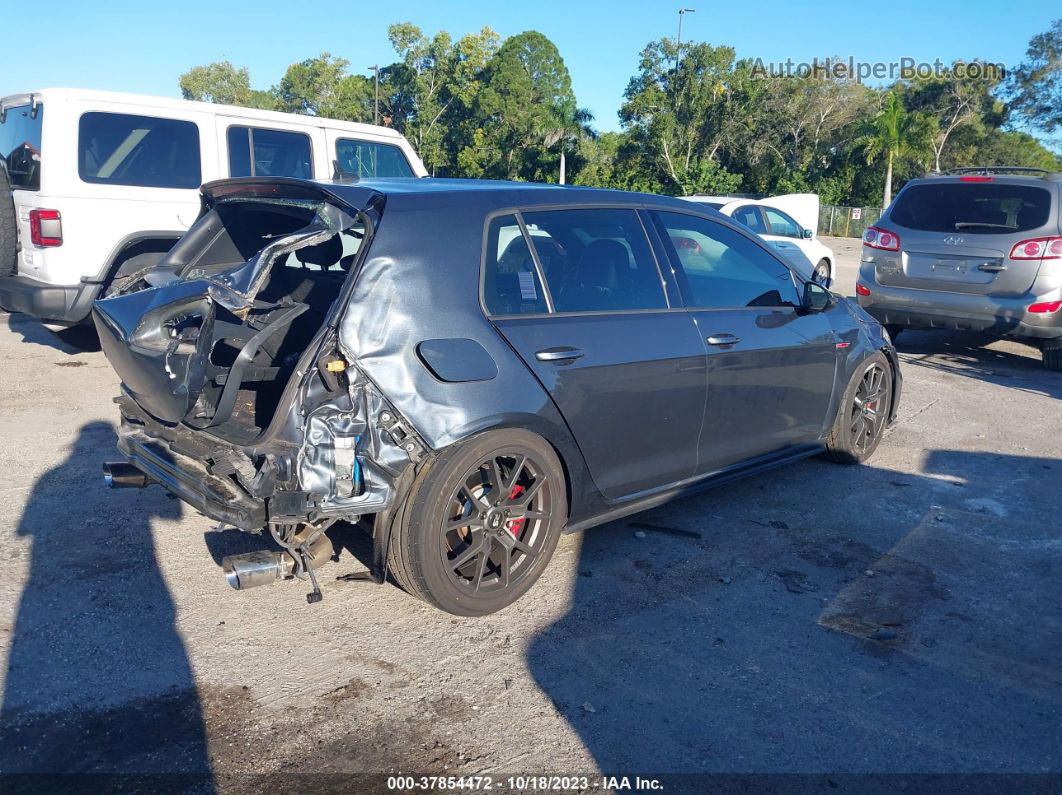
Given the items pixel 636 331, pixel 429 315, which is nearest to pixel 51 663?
pixel 429 315

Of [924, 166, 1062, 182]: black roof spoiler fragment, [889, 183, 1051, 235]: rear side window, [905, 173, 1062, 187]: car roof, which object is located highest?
[924, 166, 1062, 182]: black roof spoiler fragment

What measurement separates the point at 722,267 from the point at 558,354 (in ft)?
5.04

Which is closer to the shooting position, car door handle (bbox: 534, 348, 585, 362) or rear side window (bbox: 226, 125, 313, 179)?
car door handle (bbox: 534, 348, 585, 362)

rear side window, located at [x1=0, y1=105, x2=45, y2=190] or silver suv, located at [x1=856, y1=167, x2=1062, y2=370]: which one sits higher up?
rear side window, located at [x1=0, y1=105, x2=45, y2=190]

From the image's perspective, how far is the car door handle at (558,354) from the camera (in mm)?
3676

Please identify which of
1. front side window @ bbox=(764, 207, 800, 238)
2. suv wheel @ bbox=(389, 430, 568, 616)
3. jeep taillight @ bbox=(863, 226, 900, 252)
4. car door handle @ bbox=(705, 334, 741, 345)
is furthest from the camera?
front side window @ bbox=(764, 207, 800, 238)

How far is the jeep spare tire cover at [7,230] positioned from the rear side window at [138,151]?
612 millimetres

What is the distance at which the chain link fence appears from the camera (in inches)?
1720

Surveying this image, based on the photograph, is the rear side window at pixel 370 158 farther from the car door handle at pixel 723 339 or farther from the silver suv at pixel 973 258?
the car door handle at pixel 723 339

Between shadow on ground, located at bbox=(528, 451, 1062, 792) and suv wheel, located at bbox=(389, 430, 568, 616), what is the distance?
0.33 metres

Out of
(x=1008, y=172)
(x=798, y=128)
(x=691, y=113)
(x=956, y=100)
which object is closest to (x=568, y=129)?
(x=691, y=113)

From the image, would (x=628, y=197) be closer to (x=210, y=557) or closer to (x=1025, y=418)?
(x=210, y=557)

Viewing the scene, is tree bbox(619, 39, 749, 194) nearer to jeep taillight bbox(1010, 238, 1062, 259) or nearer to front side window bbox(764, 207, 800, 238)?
front side window bbox(764, 207, 800, 238)

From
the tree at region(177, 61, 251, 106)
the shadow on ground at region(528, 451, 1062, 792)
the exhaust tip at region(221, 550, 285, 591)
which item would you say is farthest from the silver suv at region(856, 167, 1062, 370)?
the tree at region(177, 61, 251, 106)
